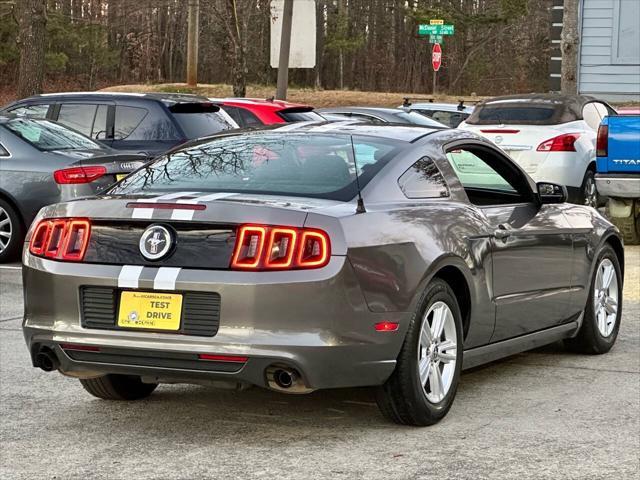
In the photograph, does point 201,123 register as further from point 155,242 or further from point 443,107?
point 443,107

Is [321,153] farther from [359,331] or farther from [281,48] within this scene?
[281,48]

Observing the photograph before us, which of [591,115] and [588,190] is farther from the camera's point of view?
[591,115]

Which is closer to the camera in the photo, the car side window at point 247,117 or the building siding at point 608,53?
the car side window at point 247,117

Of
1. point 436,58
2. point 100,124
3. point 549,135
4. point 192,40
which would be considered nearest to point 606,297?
point 100,124

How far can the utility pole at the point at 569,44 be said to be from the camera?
24.0 meters

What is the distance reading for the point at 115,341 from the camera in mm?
5766

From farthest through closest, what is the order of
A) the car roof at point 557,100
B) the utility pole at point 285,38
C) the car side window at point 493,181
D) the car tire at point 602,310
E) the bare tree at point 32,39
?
the utility pole at point 285,38
the bare tree at point 32,39
the car roof at point 557,100
the car tire at point 602,310
the car side window at point 493,181

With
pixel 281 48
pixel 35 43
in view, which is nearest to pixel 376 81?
pixel 281 48

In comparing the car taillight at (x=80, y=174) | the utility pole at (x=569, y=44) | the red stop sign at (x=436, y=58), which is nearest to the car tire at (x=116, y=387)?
the car taillight at (x=80, y=174)

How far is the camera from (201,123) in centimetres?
1375

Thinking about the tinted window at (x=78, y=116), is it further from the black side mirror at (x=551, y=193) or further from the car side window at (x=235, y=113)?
the black side mirror at (x=551, y=193)

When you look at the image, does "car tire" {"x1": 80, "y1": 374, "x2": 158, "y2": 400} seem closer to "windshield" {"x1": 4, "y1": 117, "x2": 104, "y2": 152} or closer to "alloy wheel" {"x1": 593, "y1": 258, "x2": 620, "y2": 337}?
"alloy wheel" {"x1": 593, "y1": 258, "x2": 620, "y2": 337}

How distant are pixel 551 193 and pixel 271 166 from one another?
6.85 ft

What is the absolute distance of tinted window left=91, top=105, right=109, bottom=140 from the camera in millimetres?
14070
